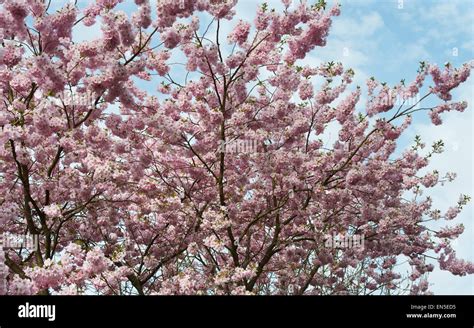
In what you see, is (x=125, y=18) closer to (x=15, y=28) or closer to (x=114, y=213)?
(x=15, y=28)

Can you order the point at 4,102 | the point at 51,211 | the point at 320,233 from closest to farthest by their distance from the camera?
the point at 51,211, the point at 4,102, the point at 320,233

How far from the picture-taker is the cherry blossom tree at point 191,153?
7285 mm

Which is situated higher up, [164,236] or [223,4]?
[223,4]

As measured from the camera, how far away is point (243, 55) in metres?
8.48

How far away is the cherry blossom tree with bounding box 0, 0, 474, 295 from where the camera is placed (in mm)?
7285

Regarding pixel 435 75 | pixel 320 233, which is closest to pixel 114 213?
pixel 320 233

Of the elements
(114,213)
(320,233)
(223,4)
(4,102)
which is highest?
(223,4)

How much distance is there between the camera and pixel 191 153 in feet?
30.2

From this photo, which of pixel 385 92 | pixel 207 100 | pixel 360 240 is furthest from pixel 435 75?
pixel 207 100

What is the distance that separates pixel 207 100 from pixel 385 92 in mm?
2856

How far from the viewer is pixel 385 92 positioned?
928 centimetres

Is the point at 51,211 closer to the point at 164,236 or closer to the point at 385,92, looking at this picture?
the point at 164,236
